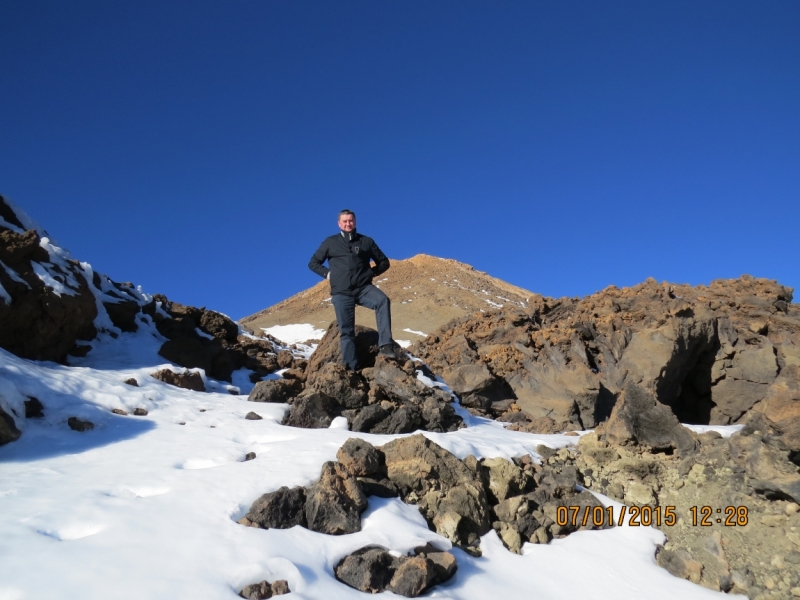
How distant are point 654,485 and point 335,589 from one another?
4293 millimetres

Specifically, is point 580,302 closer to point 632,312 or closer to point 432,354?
point 632,312

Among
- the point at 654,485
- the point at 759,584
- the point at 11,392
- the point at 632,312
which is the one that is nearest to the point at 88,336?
the point at 11,392

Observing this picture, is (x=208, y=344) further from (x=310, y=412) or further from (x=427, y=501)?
(x=427, y=501)

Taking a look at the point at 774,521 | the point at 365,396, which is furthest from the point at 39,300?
the point at 774,521

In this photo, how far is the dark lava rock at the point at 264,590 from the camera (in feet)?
10.6

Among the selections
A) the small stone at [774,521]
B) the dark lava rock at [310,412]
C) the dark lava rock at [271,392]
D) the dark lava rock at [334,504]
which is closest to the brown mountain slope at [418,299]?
the dark lava rock at [271,392]

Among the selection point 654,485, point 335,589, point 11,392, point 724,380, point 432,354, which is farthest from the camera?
point 432,354

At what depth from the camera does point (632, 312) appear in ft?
38.9

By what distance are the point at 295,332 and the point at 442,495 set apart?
103ft

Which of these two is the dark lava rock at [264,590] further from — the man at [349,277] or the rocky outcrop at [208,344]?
the rocky outcrop at [208,344]

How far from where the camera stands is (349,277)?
26.7 ft
